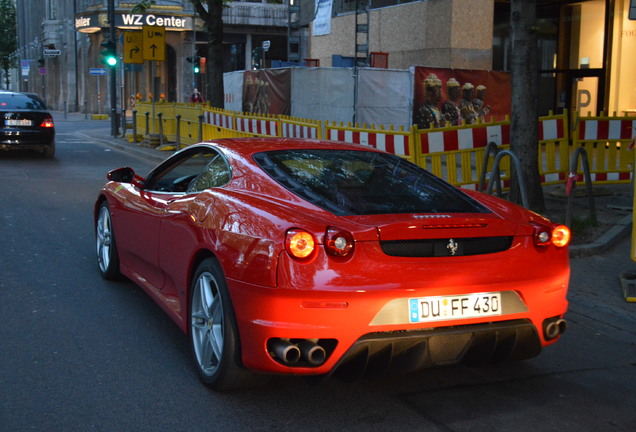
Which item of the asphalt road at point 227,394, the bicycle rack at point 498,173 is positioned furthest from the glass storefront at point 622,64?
the asphalt road at point 227,394

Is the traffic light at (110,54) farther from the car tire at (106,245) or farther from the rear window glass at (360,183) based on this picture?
the rear window glass at (360,183)

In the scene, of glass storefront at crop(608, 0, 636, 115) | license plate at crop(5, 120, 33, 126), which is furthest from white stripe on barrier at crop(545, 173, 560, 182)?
license plate at crop(5, 120, 33, 126)

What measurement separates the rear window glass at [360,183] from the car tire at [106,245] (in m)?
2.22

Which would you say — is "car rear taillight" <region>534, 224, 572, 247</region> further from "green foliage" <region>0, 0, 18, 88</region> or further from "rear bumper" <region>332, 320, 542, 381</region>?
"green foliage" <region>0, 0, 18, 88</region>

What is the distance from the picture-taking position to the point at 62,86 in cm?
6234

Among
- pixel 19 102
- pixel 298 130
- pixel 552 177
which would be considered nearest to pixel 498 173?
pixel 552 177

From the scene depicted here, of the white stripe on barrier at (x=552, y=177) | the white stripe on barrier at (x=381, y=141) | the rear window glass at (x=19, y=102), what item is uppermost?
the rear window glass at (x=19, y=102)

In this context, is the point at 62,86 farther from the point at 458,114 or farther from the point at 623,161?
the point at 623,161

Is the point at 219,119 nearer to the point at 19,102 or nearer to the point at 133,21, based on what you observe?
the point at 19,102

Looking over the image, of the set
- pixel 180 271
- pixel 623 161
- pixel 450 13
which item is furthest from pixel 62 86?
pixel 180 271

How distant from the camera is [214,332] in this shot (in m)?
4.21

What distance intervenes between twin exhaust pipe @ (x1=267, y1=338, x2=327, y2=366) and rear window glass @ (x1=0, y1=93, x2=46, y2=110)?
16425 mm

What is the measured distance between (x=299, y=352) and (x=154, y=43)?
20.9 meters

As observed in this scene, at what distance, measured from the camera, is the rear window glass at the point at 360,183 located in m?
4.23
